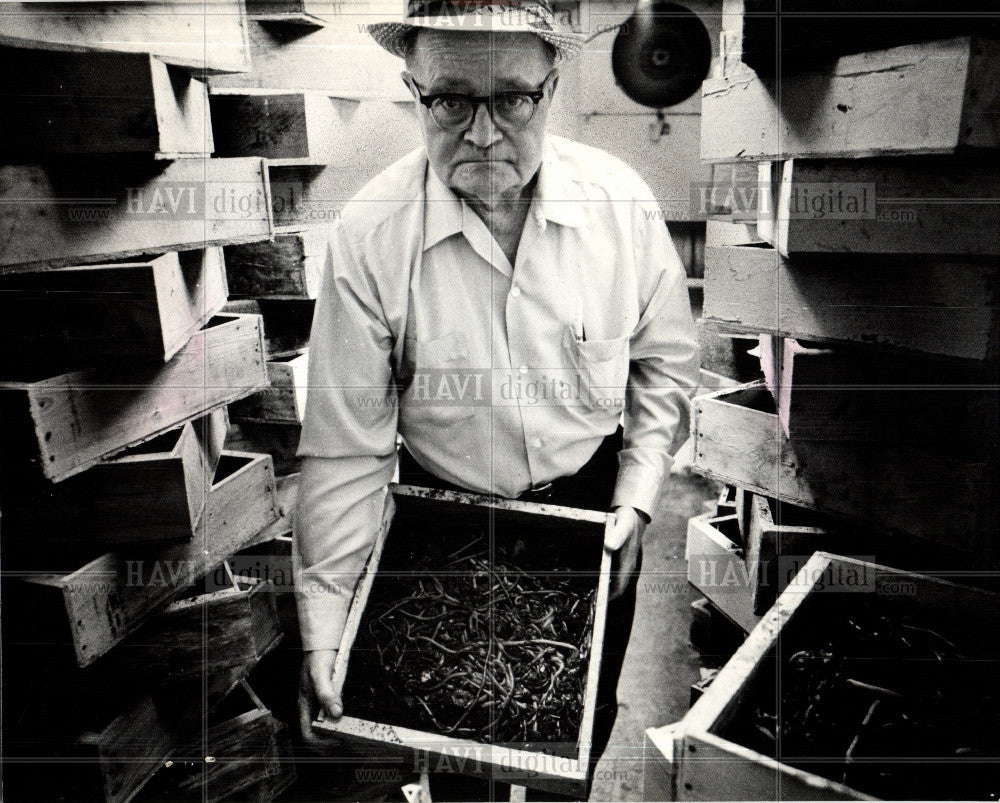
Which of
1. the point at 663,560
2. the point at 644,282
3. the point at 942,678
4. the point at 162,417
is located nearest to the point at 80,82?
the point at 162,417

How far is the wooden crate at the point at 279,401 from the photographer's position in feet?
8.31

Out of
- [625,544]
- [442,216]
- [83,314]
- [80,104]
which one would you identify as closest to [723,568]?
[625,544]

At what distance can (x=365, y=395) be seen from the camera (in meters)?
1.60

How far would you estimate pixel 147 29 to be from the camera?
1.83 m

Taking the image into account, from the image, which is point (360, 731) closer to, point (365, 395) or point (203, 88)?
point (365, 395)

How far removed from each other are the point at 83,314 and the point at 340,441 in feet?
2.12

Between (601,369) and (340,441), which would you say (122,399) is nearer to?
(340,441)

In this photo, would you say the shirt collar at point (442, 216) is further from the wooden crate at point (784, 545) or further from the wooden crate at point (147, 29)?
the wooden crate at point (784, 545)

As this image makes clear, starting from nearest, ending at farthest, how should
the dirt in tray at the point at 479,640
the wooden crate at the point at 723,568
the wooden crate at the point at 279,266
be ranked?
the dirt in tray at the point at 479,640, the wooden crate at the point at 723,568, the wooden crate at the point at 279,266

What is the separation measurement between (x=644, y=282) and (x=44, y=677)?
5.49ft

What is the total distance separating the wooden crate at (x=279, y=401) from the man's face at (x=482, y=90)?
120 cm

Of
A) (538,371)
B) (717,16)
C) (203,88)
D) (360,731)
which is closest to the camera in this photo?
(360,731)

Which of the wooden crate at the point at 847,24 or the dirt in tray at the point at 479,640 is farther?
the dirt in tray at the point at 479,640

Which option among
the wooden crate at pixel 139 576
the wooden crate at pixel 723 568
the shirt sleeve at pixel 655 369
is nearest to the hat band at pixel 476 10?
the shirt sleeve at pixel 655 369
